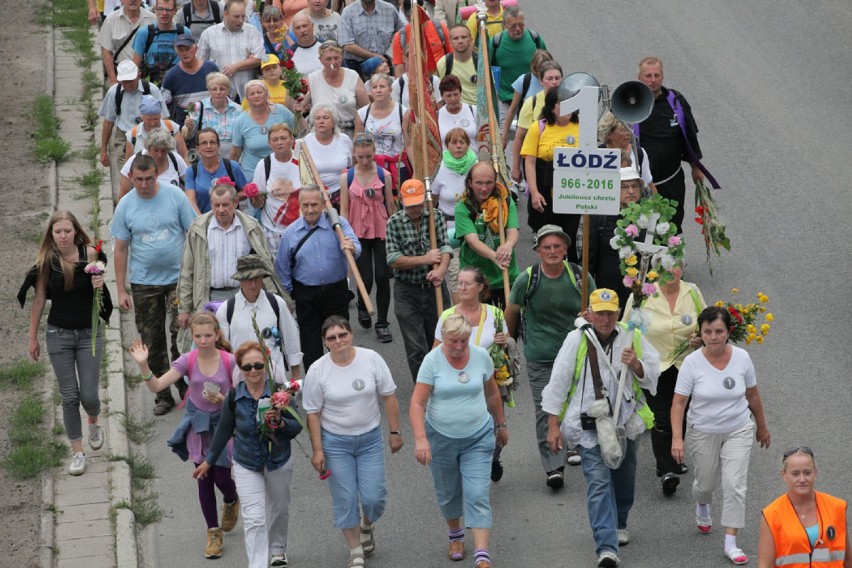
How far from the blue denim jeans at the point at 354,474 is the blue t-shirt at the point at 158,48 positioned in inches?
297

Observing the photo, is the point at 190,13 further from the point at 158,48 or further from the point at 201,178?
the point at 201,178

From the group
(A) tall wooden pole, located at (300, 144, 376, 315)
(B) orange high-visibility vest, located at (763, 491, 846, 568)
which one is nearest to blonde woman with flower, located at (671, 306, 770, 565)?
(B) orange high-visibility vest, located at (763, 491, 846, 568)

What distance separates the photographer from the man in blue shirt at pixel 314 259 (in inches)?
495

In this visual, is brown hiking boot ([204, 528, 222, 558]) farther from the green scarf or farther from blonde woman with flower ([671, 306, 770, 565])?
the green scarf

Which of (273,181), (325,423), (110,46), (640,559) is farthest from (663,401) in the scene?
(110,46)

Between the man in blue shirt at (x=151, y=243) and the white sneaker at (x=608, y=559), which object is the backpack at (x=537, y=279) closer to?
the white sneaker at (x=608, y=559)

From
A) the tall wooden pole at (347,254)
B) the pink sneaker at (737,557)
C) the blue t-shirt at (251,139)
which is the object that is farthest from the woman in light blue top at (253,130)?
the pink sneaker at (737,557)

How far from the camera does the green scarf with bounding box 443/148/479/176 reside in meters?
13.8

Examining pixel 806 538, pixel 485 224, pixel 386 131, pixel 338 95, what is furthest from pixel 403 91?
pixel 806 538

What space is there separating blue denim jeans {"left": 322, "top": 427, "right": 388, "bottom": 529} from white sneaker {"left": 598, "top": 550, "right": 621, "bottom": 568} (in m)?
1.53

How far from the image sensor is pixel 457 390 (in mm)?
10281

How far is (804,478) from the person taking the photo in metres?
8.80

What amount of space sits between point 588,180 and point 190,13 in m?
7.75

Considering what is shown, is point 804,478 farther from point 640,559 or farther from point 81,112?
point 81,112
